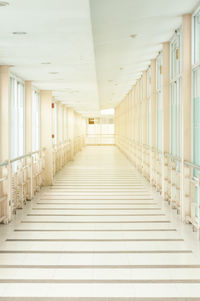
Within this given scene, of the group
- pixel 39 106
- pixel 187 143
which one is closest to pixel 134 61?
pixel 39 106

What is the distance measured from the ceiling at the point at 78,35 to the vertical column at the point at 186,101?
241 millimetres

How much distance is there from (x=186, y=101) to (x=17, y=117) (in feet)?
9.54

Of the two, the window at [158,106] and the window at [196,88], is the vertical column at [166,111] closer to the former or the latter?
the window at [158,106]

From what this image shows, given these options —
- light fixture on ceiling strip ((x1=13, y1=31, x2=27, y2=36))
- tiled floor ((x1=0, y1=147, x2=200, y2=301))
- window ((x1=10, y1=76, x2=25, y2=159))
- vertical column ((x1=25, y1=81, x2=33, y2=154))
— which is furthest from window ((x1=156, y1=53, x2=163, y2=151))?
light fixture on ceiling strip ((x1=13, y1=31, x2=27, y2=36))

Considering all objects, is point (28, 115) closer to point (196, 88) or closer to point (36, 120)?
point (36, 120)

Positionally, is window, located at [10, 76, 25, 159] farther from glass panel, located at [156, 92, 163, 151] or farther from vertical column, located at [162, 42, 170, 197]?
glass panel, located at [156, 92, 163, 151]

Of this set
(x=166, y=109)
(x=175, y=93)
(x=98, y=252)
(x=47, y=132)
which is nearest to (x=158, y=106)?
(x=166, y=109)

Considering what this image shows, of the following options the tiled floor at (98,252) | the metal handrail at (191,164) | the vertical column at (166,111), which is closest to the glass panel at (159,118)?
the vertical column at (166,111)

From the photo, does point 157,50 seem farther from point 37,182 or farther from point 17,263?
point 17,263

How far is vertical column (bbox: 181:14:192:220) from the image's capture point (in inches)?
175

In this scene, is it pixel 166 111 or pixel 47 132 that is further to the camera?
pixel 47 132

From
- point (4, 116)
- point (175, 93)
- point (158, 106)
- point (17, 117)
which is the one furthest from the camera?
point (158, 106)

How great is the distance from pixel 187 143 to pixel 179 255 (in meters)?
1.65

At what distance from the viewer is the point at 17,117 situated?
6211mm
